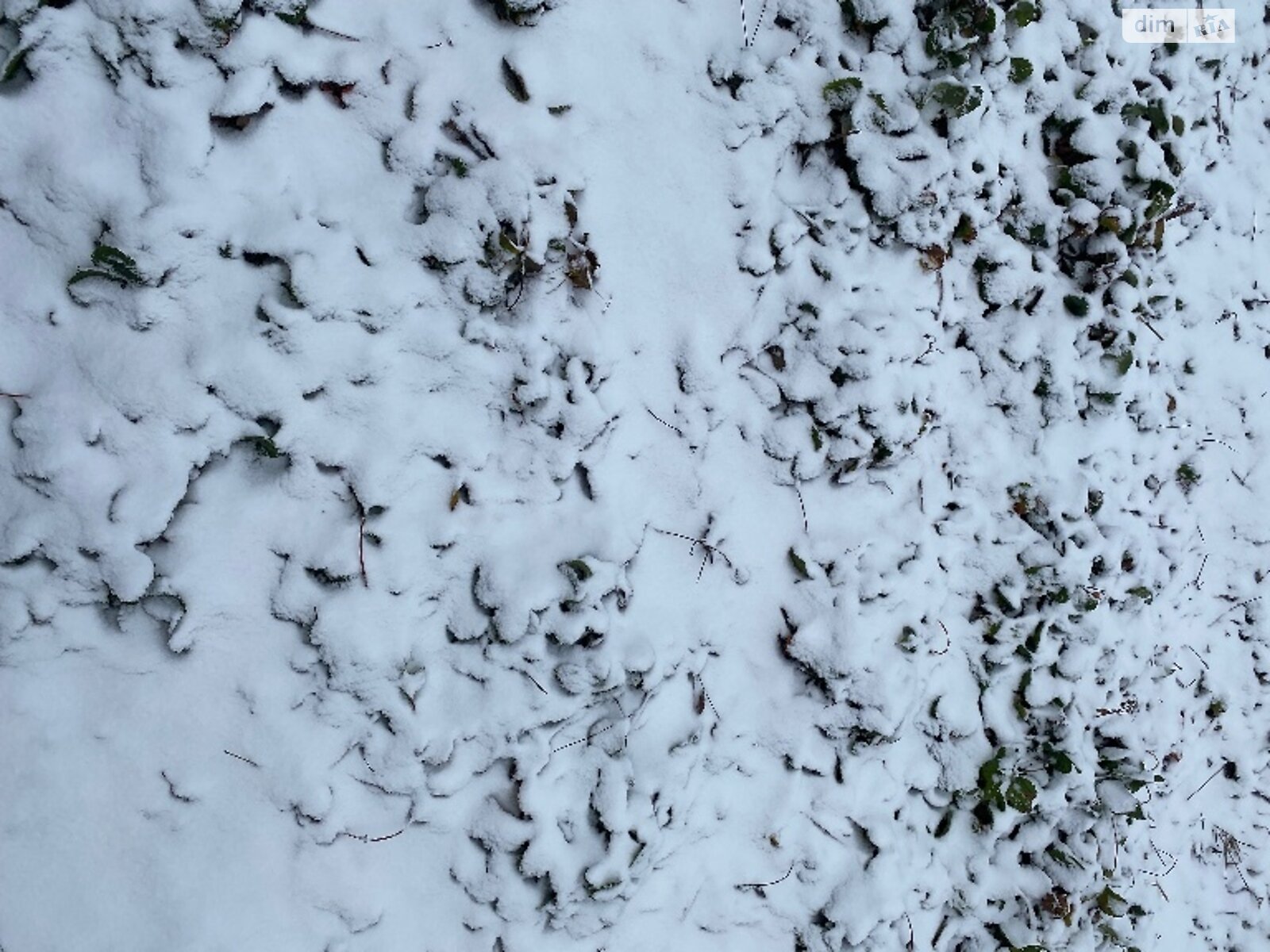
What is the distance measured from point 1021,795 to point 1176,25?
345cm

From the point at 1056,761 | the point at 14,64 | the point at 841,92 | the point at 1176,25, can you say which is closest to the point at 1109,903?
the point at 1056,761

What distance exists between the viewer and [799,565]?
10.1 feet

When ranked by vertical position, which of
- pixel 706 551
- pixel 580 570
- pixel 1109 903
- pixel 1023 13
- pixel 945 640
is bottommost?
pixel 1109 903

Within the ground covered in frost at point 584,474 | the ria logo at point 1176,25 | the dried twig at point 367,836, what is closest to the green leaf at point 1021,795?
the ground covered in frost at point 584,474

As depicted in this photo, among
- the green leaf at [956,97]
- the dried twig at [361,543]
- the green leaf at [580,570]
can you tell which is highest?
the green leaf at [956,97]

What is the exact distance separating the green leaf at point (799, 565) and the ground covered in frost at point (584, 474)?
0.03 m

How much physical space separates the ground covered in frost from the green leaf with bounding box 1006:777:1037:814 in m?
0.04

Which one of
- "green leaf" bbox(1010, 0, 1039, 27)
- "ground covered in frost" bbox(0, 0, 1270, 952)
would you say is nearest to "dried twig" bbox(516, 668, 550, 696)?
"ground covered in frost" bbox(0, 0, 1270, 952)

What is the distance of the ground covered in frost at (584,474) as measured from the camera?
7.40 feet

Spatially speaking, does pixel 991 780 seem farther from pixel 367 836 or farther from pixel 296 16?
pixel 296 16

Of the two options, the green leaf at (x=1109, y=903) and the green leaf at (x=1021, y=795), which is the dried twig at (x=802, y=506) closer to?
the green leaf at (x=1021, y=795)

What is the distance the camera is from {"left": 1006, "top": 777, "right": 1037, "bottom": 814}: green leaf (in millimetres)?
3314

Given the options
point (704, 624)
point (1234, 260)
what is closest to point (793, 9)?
point (704, 624)

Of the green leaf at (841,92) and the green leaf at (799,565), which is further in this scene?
the green leaf at (799,565)
